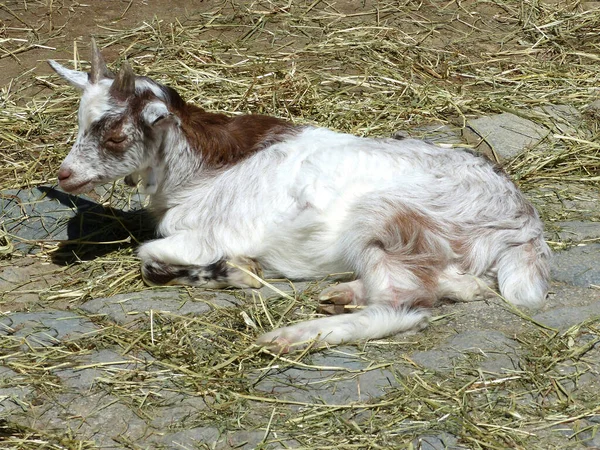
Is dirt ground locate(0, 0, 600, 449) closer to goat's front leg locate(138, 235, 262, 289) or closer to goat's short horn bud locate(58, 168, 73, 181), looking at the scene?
goat's front leg locate(138, 235, 262, 289)

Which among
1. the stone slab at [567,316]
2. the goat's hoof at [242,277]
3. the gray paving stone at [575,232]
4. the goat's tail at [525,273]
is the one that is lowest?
the gray paving stone at [575,232]

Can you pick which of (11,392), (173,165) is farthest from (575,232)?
(11,392)

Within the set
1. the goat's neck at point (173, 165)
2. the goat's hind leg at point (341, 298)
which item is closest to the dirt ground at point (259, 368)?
the goat's hind leg at point (341, 298)

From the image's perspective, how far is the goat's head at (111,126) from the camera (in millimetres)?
5469

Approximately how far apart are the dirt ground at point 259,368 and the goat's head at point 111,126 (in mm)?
628

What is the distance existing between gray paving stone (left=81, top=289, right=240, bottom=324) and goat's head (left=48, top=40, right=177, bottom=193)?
26.8 inches

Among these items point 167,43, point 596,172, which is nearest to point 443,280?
point 596,172

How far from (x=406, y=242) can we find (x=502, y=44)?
4.23 metres

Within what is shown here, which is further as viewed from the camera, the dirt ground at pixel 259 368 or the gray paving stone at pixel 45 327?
the gray paving stone at pixel 45 327

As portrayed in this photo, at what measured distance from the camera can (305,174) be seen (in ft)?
18.4

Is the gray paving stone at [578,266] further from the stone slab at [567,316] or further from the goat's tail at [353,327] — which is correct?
the goat's tail at [353,327]

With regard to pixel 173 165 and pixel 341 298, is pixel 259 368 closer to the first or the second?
pixel 341 298

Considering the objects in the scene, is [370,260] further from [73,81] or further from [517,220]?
[73,81]

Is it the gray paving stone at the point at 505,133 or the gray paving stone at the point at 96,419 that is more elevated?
the gray paving stone at the point at 96,419
